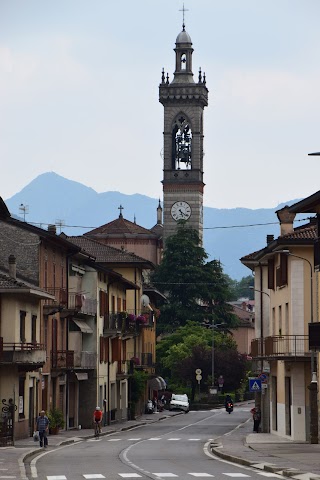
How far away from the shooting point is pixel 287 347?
53.4 m

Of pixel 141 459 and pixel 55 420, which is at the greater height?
pixel 55 420

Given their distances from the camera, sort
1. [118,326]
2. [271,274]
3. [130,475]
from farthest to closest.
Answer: [118,326]
[271,274]
[130,475]

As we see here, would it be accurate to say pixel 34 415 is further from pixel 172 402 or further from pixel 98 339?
pixel 172 402

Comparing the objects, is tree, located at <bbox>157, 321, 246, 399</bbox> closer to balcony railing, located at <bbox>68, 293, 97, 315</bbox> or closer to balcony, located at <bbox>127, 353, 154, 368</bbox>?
balcony, located at <bbox>127, 353, 154, 368</bbox>

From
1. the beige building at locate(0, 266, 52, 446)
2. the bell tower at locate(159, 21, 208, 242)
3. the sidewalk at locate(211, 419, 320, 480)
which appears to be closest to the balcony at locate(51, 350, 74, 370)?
the beige building at locate(0, 266, 52, 446)

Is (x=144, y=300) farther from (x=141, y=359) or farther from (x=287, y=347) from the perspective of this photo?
(x=287, y=347)

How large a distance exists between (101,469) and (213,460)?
580 centimetres

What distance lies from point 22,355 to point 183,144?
345 ft

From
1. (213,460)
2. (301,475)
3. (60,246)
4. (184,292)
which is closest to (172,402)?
(184,292)

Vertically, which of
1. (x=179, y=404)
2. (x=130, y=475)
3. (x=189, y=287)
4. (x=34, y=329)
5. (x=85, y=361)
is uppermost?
(x=189, y=287)

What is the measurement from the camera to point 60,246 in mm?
61938

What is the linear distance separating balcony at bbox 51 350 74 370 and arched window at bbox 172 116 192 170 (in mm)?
Answer: 90612

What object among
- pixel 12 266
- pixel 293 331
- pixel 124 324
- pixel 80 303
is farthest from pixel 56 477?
pixel 124 324

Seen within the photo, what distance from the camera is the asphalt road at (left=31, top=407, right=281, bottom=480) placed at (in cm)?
3155
